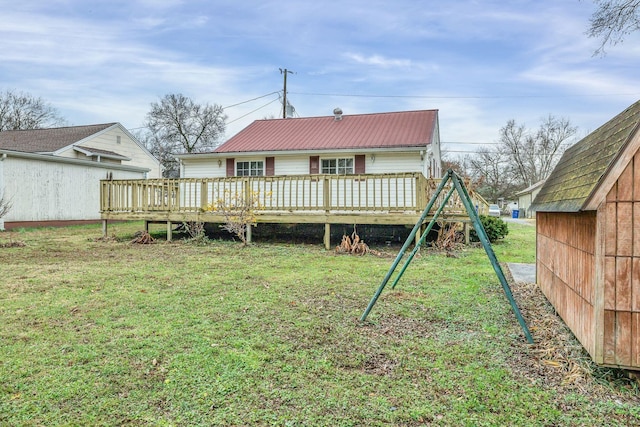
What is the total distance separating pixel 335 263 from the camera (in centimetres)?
735

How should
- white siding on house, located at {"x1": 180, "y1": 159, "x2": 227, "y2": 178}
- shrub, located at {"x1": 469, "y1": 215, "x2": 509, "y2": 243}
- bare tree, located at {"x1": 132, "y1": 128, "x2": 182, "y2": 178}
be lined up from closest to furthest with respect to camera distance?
shrub, located at {"x1": 469, "y1": 215, "x2": 509, "y2": 243} → white siding on house, located at {"x1": 180, "y1": 159, "x2": 227, "y2": 178} → bare tree, located at {"x1": 132, "y1": 128, "x2": 182, "y2": 178}

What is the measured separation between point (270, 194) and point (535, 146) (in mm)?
42620

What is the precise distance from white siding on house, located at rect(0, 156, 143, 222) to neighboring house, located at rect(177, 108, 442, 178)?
16.6ft

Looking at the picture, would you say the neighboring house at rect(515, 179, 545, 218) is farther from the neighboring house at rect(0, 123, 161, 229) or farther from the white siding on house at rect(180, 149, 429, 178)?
the neighboring house at rect(0, 123, 161, 229)

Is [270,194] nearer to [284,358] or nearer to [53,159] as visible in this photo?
[284,358]

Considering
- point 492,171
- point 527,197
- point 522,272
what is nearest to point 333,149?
point 522,272

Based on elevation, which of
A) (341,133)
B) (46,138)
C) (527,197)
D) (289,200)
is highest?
(46,138)

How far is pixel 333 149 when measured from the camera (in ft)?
42.8

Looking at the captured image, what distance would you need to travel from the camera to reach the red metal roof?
13.2 meters

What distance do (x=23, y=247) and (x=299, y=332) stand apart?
8971mm

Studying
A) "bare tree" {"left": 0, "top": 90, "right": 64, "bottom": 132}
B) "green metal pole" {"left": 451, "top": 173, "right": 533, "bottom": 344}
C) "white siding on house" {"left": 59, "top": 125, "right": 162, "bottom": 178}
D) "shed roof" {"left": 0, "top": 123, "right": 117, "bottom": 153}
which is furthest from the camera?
"bare tree" {"left": 0, "top": 90, "right": 64, "bottom": 132}

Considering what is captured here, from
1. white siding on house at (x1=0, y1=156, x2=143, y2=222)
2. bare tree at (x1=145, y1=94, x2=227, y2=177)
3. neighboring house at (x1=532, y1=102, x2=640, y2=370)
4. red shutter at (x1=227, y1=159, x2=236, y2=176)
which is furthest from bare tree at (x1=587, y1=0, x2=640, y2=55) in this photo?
bare tree at (x1=145, y1=94, x2=227, y2=177)

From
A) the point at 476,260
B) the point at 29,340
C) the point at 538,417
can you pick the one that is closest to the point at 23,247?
the point at 29,340

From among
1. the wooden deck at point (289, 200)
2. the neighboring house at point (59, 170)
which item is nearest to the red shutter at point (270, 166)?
the wooden deck at point (289, 200)
